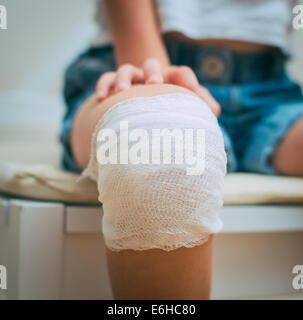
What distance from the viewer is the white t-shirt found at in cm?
67

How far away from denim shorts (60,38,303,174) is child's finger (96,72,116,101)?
0.16 meters

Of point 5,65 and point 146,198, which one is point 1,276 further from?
point 5,65

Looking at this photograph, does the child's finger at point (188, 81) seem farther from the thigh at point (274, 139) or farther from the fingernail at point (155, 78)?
the thigh at point (274, 139)

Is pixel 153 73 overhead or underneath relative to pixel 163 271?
overhead

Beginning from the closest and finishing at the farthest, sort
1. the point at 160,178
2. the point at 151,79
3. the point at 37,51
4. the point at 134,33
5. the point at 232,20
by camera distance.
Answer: the point at 160,178 < the point at 151,79 < the point at 134,33 < the point at 232,20 < the point at 37,51

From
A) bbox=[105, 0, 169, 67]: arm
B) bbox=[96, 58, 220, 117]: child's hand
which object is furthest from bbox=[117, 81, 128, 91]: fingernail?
bbox=[105, 0, 169, 67]: arm

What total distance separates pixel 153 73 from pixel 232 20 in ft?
0.99

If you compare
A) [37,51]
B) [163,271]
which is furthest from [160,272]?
[37,51]

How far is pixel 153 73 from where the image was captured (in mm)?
444

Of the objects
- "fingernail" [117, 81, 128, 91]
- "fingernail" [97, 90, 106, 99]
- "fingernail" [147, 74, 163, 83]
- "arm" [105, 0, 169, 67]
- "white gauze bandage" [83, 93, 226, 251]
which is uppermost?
"arm" [105, 0, 169, 67]

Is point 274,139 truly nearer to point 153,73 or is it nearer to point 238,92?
point 238,92

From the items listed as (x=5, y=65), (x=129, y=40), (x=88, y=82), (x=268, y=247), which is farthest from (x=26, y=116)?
(x=268, y=247)

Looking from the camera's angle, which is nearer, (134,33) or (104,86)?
(104,86)

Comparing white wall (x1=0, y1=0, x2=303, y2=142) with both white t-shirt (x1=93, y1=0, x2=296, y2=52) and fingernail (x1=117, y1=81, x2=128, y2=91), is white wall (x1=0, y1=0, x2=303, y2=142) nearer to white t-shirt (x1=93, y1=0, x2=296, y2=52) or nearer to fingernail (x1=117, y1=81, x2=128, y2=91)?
white t-shirt (x1=93, y1=0, x2=296, y2=52)
